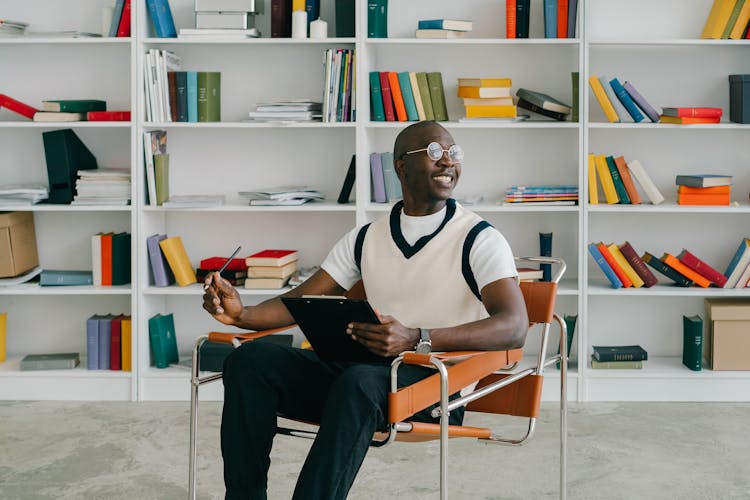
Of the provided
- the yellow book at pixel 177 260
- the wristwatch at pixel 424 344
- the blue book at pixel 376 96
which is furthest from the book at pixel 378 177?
the wristwatch at pixel 424 344

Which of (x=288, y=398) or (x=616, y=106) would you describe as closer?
(x=288, y=398)

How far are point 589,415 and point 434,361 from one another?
2.25 meters

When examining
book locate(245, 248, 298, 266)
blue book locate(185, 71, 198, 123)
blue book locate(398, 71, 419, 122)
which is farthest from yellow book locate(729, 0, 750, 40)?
blue book locate(185, 71, 198, 123)

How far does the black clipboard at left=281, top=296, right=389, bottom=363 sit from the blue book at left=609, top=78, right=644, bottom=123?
2.37 meters

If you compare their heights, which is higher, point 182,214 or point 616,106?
point 616,106

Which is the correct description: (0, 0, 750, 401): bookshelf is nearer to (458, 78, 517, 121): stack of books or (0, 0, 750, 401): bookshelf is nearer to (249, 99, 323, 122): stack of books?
(249, 99, 323, 122): stack of books

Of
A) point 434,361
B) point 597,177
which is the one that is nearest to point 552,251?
point 597,177

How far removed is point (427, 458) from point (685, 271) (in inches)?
65.7

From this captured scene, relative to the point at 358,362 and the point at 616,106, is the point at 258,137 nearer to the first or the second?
the point at 616,106

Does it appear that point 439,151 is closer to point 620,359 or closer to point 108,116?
point 620,359

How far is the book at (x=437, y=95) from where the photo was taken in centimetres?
464

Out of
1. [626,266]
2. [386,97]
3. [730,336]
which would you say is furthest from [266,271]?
[730,336]

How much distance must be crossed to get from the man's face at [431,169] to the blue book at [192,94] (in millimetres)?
2038

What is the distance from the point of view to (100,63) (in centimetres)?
496
